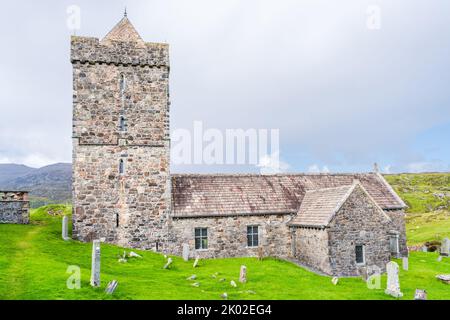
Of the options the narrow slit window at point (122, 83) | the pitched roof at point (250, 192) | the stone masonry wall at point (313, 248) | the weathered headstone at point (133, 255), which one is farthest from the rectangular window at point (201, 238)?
the narrow slit window at point (122, 83)

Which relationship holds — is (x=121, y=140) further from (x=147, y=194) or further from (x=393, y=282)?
(x=393, y=282)

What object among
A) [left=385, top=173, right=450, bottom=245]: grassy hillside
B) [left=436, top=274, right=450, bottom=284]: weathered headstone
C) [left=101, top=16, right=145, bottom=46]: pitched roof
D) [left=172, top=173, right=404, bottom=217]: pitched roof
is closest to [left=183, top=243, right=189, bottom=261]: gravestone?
[left=172, top=173, right=404, bottom=217]: pitched roof

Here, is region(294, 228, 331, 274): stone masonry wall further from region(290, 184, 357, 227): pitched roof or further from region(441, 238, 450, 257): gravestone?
region(441, 238, 450, 257): gravestone

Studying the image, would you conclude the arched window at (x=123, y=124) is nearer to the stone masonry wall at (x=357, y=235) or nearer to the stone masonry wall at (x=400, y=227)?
the stone masonry wall at (x=357, y=235)

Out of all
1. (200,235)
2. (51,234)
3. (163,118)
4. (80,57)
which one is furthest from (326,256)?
(80,57)

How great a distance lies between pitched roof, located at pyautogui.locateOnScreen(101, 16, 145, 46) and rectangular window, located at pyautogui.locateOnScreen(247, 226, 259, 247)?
709 inches

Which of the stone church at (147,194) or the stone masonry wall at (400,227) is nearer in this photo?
the stone church at (147,194)

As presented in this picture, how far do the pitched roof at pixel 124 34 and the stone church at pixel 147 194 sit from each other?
81 mm

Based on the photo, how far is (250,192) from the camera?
32938mm

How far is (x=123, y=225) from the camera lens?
1126 inches

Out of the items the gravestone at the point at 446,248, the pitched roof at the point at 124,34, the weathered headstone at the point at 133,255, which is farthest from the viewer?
the gravestone at the point at 446,248

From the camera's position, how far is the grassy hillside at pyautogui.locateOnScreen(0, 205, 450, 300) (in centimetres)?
1628

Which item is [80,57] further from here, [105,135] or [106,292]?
[106,292]

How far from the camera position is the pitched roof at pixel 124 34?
29859mm
